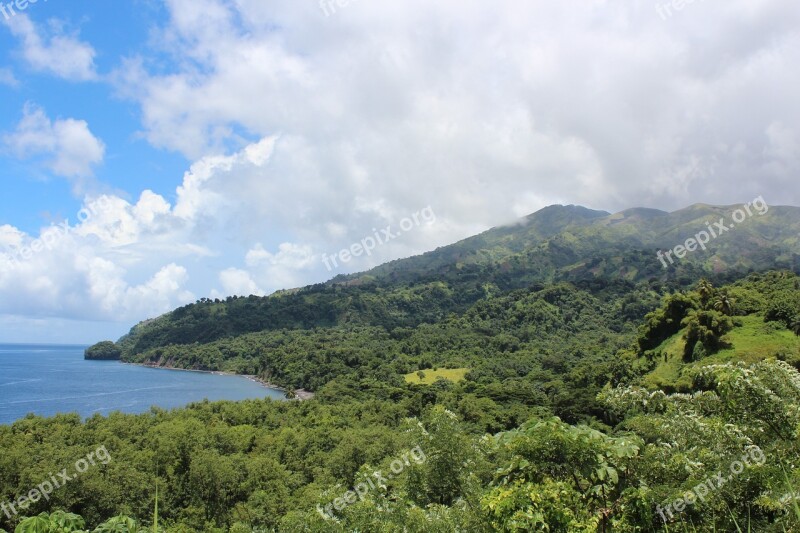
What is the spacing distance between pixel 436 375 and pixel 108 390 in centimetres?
6586

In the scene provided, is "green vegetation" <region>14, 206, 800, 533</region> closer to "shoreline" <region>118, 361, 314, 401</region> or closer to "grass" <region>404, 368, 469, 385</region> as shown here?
"grass" <region>404, 368, 469, 385</region>

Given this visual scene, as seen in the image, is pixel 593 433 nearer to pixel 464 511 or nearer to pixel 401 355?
pixel 464 511

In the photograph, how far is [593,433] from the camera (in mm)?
6387

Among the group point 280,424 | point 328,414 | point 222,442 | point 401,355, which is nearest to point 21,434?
point 222,442


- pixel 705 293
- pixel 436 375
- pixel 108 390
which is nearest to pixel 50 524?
pixel 705 293

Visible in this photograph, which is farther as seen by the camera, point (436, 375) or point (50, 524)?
point (436, 375)

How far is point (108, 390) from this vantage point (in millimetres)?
98688

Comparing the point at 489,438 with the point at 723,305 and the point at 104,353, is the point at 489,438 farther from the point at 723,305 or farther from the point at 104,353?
the point at 104,353

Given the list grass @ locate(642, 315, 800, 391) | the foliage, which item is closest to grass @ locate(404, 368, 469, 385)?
grass @ locate(642, 315, 800, 391)

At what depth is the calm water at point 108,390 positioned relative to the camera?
7712 cm

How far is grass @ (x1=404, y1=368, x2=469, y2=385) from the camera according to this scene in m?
89.7

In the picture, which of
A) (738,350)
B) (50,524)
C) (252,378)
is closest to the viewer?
(50,524)

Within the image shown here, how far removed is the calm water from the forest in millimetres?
16583

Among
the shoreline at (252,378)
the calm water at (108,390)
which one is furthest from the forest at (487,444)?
the calm water at (108,390)
